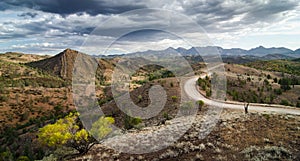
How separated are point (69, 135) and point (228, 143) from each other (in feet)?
31.8

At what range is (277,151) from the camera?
11.2m

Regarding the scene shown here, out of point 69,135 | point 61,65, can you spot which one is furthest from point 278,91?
point 61,65

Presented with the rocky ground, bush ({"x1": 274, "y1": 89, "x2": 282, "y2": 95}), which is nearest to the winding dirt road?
the rocky ground

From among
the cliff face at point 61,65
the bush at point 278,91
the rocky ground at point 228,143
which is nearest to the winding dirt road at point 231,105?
the rocky ground at point 228,143

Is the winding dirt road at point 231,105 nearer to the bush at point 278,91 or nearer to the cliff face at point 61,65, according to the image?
the bush at point 278,91

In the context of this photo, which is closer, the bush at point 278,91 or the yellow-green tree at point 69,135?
the yellow-green tree at point 69,135

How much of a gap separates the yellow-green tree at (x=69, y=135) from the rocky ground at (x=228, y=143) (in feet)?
2.59

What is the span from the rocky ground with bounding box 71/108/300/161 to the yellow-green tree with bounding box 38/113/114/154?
79 centimetres

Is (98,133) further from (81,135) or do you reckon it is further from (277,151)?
(277,151)

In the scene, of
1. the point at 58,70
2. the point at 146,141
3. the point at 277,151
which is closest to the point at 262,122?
the point at 277,151

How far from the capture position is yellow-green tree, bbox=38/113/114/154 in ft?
48.2

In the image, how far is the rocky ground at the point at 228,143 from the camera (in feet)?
37.9

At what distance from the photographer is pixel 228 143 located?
526 inches

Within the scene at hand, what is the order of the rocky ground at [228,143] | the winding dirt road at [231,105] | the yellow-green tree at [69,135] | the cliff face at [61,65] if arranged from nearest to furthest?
the rocky ground at [228,143] < the yellow-green tree at [69,135] < the winding dirt road at [231,105] < the cliff face at [61,65]
